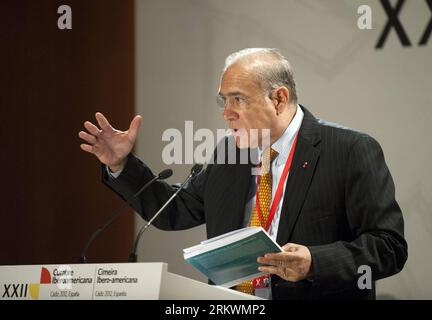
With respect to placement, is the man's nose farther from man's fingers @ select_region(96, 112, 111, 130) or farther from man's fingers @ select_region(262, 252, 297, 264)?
man's fingers @ select_region(262, 252, 297, 264)

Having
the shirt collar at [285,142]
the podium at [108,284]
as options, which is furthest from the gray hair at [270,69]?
the podium at [108,284]

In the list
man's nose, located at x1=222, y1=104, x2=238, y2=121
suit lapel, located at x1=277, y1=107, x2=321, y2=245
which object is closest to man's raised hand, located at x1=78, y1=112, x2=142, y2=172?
man's nose, located at x1=222, y1=104, x2=238, y2=121

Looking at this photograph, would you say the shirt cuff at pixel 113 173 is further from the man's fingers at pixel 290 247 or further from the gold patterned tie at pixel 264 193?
the man's fingers at pixel 290 247

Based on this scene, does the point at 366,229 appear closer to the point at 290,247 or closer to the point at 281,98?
the point at 290,247

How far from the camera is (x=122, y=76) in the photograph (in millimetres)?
4156

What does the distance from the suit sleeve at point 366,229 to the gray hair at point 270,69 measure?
1.29ft

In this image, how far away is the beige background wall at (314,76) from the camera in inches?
137

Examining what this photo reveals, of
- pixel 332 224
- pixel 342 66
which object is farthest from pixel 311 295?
pixel 342 66

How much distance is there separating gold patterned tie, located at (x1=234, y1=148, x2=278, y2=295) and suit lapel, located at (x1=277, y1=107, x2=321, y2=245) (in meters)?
0.08

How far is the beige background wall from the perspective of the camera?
3.48 metres

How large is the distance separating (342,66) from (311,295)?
1.73 meters

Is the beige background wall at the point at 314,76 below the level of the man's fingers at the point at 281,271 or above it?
above

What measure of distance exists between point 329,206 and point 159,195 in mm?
764

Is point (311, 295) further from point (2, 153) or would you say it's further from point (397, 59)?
point (2, 153)
